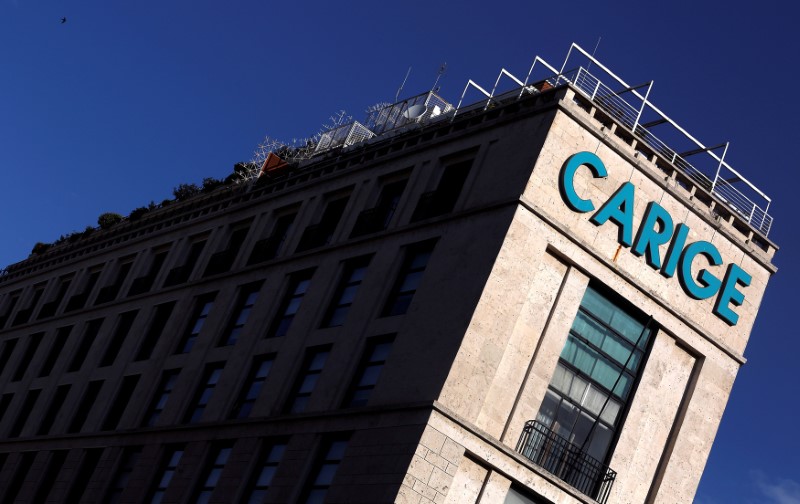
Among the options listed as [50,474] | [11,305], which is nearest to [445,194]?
[50,474]

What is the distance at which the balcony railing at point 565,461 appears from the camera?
151 ft

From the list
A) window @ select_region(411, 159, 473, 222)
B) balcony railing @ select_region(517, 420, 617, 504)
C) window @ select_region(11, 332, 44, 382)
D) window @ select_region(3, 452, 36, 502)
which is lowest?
window @ select_region(3, 452, 36, 502)

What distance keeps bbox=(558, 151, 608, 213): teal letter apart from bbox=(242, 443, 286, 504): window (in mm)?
12723

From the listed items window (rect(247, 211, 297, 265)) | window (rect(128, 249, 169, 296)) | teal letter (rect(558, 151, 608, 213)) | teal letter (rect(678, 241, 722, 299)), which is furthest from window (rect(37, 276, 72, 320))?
teal letter (rect(678, 241, 722, 299))

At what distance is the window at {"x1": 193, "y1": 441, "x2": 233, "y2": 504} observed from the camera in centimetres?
5197

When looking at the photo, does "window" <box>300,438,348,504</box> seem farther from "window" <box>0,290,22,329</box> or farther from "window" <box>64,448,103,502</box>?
"window" <box>0,290,22,329</box>

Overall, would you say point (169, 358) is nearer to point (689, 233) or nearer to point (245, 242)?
point (245, 242)

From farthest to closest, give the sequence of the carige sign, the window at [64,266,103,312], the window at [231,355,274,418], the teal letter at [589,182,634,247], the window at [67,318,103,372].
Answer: the window at [64,266,103,312], the window at [67,318,103,372], the window at [231,355,274,418], the teal letter at [589,182,634,247], the carige sign

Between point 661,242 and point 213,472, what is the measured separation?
17.8 meters

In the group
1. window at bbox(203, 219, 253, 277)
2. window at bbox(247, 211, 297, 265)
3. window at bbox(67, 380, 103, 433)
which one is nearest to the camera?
window at bbox(247, 211, 297, 265)

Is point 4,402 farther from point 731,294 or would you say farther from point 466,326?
point 731,294

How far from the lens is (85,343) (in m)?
69.1

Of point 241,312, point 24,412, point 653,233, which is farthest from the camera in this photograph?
point 24,412

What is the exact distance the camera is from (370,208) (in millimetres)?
53562
